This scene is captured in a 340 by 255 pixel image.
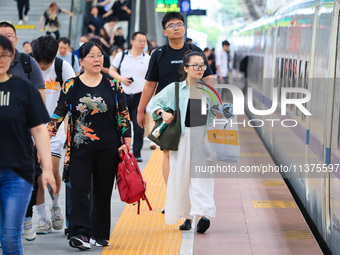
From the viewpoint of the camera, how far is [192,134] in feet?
22.7

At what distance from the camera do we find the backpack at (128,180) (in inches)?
253

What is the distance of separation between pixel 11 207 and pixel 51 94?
2.85 meters

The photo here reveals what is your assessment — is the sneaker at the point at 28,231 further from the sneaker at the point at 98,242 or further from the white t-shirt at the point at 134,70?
the white t-shirt at the point at 134,70

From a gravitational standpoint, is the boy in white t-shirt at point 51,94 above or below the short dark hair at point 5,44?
below

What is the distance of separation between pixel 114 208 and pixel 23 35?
16.8m

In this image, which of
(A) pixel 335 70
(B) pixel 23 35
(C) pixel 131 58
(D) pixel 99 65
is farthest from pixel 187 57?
(B) pixel 23 35

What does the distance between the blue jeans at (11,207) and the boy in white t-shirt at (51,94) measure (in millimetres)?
2228

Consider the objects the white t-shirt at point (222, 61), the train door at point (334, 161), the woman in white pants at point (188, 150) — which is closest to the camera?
the train door at point (334, 161)

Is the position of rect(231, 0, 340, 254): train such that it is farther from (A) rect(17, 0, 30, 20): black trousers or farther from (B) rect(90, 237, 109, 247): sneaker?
(A) rect(17, 0, 30, 20): black trousers

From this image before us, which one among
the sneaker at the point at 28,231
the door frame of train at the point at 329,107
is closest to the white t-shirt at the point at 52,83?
the sneaker at the point at 28,231

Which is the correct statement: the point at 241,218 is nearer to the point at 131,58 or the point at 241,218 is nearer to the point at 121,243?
the point at 121,243

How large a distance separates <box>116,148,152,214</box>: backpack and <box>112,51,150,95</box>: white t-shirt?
5.20 m

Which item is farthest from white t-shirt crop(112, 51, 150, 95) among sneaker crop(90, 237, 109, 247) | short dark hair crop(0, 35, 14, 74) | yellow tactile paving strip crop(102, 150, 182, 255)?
short dark hair crop(0, 35, 14, 74)

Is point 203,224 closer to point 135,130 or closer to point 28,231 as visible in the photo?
point 28,231
